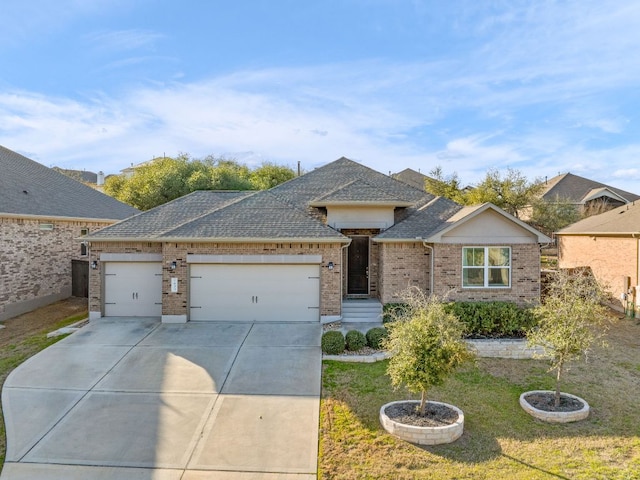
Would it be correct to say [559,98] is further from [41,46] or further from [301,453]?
[41,46]

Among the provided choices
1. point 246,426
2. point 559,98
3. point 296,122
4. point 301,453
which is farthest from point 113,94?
point 559,98

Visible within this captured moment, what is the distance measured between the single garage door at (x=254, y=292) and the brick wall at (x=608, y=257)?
41.1 ft

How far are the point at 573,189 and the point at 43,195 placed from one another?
4434 centimetres

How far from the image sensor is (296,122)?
19.5m

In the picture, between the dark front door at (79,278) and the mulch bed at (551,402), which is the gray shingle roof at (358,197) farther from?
the dark front door at (79,278)

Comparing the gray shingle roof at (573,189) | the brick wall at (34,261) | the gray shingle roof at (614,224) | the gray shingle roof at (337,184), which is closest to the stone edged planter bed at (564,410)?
the gray shingle roof at (337,184)

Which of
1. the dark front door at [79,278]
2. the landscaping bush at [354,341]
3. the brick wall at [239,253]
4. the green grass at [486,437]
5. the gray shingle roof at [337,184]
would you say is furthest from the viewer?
the dark front door at [79,278]

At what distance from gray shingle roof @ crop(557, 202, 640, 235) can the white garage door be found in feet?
61.4

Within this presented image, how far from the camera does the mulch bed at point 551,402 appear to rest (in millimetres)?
7934

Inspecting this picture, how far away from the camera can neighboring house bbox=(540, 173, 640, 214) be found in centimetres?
3566

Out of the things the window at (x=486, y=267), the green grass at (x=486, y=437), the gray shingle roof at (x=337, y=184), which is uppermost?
the gray shingle roof at (x=337, y=184)

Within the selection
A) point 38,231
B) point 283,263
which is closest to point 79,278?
point 38,231

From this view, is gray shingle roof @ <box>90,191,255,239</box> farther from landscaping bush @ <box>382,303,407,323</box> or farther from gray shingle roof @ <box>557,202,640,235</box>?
gray shingle roof @ <box>557,202,640,235</box>

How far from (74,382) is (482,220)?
41.8ft
